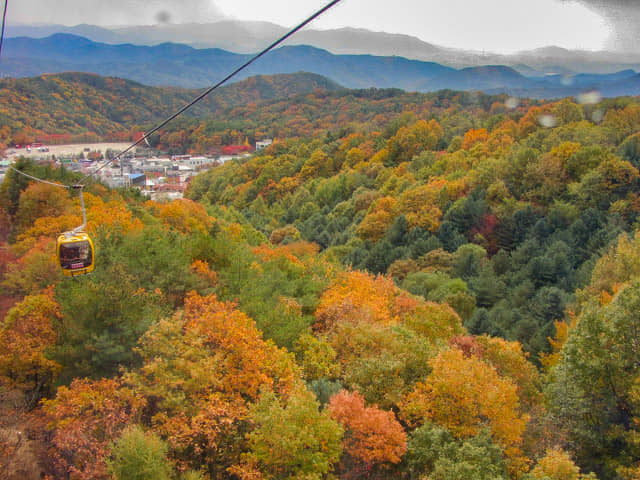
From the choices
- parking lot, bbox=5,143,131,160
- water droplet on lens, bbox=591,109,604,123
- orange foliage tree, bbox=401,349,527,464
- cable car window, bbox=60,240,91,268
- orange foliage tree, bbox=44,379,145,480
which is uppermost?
water droplet on lens, bbox=591,109,604,123

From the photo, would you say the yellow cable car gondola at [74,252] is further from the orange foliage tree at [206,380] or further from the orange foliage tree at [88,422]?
the orange foliage tree at [88,422]

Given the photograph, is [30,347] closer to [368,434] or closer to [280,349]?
[280,349]

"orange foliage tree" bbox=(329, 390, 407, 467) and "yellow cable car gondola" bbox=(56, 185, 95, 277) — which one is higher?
"yellow cable car gondola" bbox=(56, 185, 95, 277)

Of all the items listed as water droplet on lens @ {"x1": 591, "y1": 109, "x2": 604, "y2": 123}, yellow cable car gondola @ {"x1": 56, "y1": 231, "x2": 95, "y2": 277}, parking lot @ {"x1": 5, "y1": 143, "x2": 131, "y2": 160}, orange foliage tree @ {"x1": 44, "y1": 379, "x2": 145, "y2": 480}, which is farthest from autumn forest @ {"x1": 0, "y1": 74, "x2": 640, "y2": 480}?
water droplet on lens @ {"x1": 591, "y1": 109, "x2": 604, "y2": 123}

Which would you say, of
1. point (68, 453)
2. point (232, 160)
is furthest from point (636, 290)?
point (232, 160)

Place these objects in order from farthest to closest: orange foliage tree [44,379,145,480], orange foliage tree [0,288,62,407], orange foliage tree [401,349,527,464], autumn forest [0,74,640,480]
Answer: orange foliage tree [0,288,62,407] < orange foliage tree [401,349,527,464] < autumn forest [0,74,640,480] < orange foliage tree [44,379,145,480]

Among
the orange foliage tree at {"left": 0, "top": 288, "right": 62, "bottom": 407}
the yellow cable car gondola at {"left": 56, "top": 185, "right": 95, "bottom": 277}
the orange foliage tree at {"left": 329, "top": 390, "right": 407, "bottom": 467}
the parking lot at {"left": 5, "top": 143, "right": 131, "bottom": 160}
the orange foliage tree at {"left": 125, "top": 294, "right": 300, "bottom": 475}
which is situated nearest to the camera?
the yellow cable car gondola at {"left": 56, "top": 185, "right": 95, "bottom": 277}

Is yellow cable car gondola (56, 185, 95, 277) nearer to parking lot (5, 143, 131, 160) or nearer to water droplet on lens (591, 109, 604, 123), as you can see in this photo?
parking lot (5, 143, 131, 160)

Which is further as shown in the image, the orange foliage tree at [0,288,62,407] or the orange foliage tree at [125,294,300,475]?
the orange foliage tree at [0,288,62,407]

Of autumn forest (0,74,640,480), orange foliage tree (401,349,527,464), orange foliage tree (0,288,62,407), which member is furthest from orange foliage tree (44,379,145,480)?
orange foliage tree (401,349,527,464)

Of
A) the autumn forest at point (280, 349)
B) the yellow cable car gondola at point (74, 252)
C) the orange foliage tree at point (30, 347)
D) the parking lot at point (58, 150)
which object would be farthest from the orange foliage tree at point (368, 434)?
the parking lot at point (58, 150)

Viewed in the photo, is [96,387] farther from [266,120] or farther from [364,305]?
[266,120]

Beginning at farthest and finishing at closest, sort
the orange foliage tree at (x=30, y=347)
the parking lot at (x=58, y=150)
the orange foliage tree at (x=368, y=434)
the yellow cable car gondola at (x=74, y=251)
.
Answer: the parking lot at (x=58, y=150)
the orange foliage tree at (x=30, y=347)
the orange foliage tree at (x=368, y=434)
the yellow cable car gondola at (x=74, y=251)
